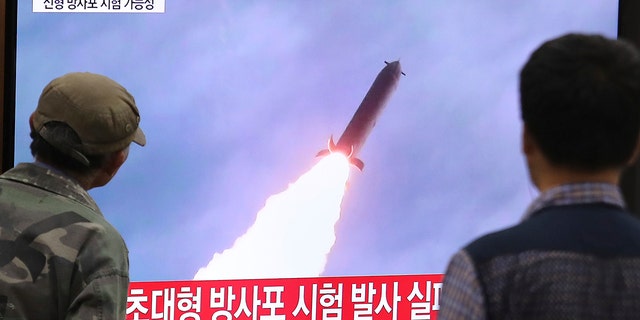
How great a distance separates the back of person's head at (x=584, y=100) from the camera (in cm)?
102

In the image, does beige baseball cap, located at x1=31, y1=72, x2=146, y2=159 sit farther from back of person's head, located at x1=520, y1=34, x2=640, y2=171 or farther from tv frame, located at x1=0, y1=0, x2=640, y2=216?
tv frame, located at x1=0, y1=0, x2=640, y2=216

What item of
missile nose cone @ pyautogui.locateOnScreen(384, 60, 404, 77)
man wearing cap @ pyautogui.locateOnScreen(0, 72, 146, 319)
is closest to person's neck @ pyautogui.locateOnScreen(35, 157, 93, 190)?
man wearing cap @ pyautogui.locateOnScreen(0, 72, 146, 319)

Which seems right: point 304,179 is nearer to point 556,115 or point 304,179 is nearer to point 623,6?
point 623,6

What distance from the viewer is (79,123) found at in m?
1.58

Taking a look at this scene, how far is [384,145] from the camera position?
2.81 meters

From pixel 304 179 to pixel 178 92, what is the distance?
1.57 ft

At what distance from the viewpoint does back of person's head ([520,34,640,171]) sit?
1.02 m

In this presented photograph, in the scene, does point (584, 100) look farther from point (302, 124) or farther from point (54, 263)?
point (302, 124)

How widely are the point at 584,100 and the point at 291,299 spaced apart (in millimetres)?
1822

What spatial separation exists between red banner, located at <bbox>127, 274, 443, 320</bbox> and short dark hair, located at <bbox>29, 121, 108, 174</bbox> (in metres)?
1.07

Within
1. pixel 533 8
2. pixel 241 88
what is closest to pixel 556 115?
Answer: pixel 241 88

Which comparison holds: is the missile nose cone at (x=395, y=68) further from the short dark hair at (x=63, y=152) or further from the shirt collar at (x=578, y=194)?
the shirt collar at (x=578, y=194)

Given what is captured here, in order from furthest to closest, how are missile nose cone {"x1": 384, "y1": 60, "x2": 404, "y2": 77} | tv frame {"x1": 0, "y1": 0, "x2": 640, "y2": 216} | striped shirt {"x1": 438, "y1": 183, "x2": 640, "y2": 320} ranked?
missile nose cone {"x1": 384, "y1": 60, "x2": 404, "y2": 77} → tv frame {"x1": 0, "y1": 0, "x2": 640, "y2": 216} → striped shirt {"x1": 438, "y1": 183, "x2": 640, "y2": 320}

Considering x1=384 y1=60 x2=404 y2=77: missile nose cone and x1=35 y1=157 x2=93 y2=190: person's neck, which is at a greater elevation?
x1=384 y1=60 x2=404 y2=77: missile nose cone
